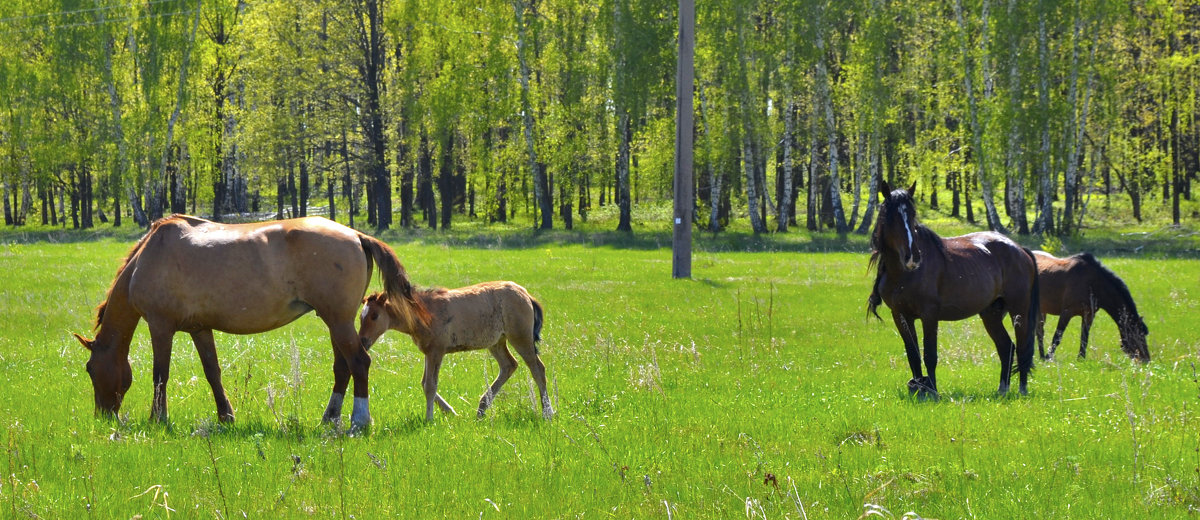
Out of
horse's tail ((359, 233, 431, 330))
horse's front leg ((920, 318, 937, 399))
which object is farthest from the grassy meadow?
horse's tail ((359, 233, 431, 330))

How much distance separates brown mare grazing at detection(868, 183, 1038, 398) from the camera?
11.2 meters

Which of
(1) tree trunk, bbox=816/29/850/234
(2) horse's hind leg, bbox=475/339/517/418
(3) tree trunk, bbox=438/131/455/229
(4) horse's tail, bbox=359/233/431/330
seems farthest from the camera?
(3) tree trunk, bbox=438/131/455/229

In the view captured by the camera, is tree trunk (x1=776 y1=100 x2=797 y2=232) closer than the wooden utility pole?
No

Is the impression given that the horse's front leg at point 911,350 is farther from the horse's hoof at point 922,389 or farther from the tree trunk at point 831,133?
the tree trunk at point 831,133

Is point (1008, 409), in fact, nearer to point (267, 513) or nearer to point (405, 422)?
point (405, 422)

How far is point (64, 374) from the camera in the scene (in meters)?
12.8

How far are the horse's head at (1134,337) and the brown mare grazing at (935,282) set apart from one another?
14.2 ft

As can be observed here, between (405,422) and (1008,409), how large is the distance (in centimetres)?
575

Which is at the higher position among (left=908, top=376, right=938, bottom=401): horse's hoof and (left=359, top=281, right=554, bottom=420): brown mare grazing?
(left=359, top=281, right=554, bottom=420): brown mare grazing

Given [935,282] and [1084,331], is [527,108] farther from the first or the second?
[935,282]

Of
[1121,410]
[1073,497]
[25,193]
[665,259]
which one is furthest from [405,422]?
[25,193]

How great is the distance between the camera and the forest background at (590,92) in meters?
44.1

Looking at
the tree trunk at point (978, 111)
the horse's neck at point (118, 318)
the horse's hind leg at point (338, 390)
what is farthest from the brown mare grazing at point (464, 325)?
the tree trunk at point (978, 111)

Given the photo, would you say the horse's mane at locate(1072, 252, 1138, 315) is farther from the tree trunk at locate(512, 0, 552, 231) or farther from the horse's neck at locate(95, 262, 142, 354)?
the tree trunk at locate(512, 0, 552, 231)
